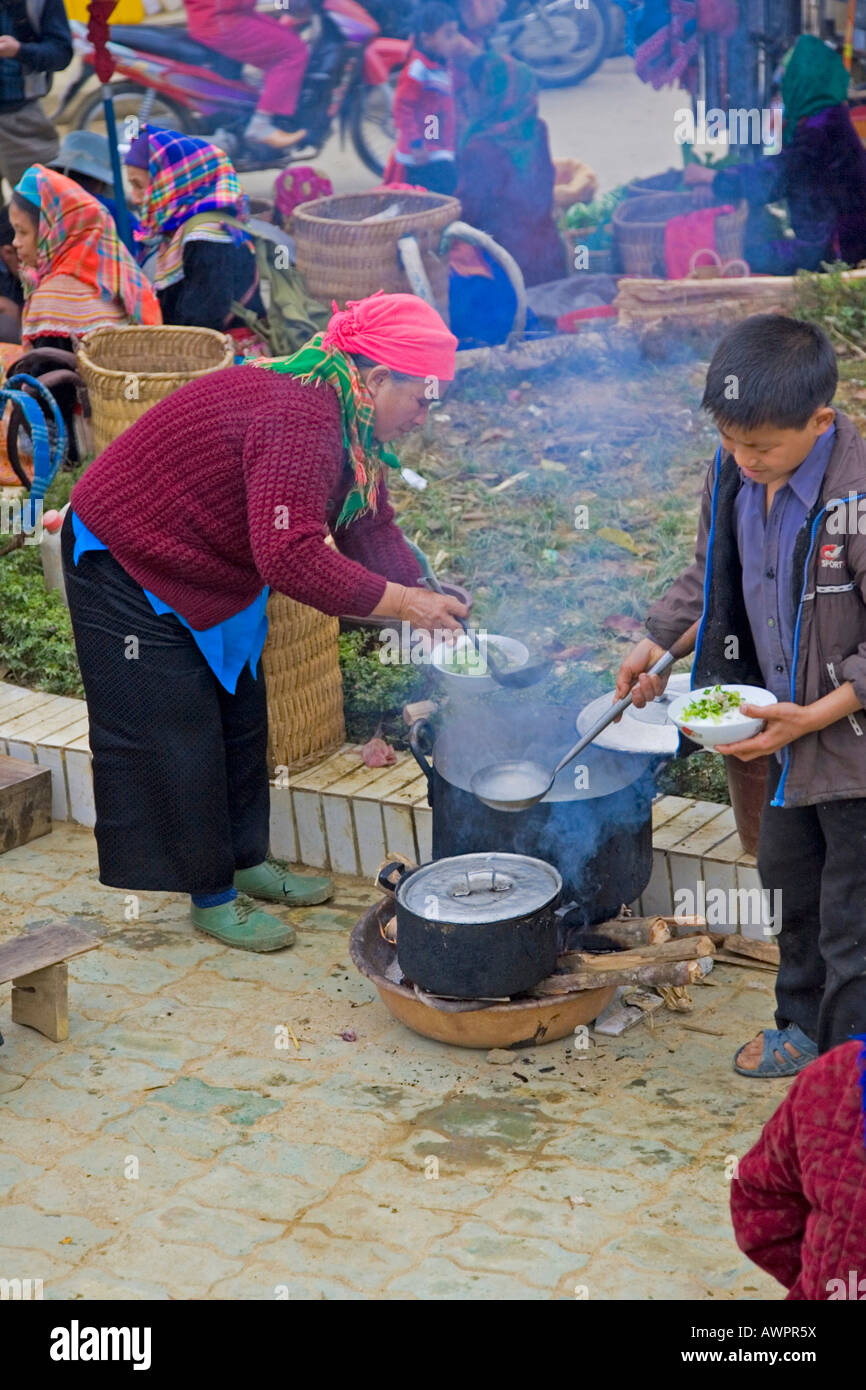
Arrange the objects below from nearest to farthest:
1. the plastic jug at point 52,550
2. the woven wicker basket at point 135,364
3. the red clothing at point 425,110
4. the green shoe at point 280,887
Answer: the green shoe at point 280,887 → the woven wicker basket at point 135,364 → the plastic jug at point 52,550 → the red clothing at point 425,110

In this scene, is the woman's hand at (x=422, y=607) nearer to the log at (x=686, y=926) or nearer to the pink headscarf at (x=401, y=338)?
the pink headscarf at (x=401, y=338)

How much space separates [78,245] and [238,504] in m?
4.06

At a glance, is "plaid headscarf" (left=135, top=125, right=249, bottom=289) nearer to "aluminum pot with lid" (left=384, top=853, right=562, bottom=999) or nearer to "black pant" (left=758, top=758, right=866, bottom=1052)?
"aluminum pot with lid" (left=384, top=853, right=562, bottom=999)

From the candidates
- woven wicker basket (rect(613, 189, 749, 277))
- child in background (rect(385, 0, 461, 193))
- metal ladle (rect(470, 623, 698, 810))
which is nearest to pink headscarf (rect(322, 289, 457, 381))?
metal ladle (rect(470, 623, 698, 810))

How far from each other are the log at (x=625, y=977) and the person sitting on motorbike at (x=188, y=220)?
534 centimetres

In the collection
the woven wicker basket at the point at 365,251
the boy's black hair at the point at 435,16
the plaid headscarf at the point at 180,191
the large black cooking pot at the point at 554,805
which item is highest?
the boy's black hair at the point at 435,16

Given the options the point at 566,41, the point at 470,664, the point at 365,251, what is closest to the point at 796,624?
the point at 470,664

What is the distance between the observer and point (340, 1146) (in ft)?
12.7

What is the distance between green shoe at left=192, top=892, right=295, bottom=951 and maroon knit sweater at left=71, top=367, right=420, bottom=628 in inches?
38.3

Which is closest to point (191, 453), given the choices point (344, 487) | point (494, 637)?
point (344, 487)

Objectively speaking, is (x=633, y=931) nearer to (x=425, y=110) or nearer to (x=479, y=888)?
(x=479, y=888)

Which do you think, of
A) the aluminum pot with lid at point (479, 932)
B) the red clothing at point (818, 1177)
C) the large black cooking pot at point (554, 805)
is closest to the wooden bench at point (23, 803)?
the large black cooking pot at point (554, 805)

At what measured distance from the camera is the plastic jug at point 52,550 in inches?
251

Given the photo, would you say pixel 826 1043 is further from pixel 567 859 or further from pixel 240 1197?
pixel 240 1197
